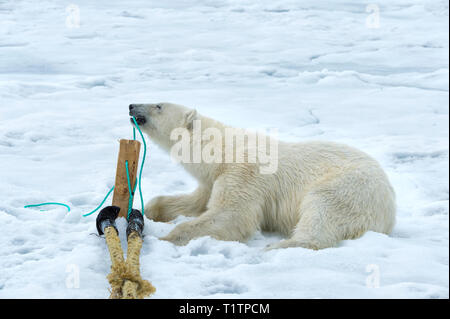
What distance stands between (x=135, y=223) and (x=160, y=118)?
105 cm

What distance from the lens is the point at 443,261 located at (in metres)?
3.02

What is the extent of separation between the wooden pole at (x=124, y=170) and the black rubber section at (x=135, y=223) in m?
0.10

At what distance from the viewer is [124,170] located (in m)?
3.38

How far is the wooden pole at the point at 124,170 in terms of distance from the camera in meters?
3.34

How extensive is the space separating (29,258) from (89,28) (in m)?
9.50

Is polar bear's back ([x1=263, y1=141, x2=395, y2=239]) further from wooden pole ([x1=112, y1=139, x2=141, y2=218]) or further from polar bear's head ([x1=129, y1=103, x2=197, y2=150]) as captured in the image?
wooden pole ([x1=112, y1=139, x2=141, y2=218])

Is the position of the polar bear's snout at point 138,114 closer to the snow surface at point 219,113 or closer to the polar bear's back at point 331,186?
the snow surface at point 219,113

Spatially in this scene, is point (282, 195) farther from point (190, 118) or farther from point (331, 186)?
point (190, 118)

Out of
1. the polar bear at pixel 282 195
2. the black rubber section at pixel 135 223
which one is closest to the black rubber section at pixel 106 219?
the black rubber section at pixel 135 223

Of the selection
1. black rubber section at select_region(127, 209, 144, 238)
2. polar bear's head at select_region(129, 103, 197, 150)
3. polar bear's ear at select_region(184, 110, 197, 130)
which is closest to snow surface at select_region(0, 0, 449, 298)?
black rubber section at select_region(127, 209, 144, 238)

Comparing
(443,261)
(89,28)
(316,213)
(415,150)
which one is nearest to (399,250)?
(443,261)

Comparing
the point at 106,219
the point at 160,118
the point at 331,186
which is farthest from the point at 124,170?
the point at 331,186
